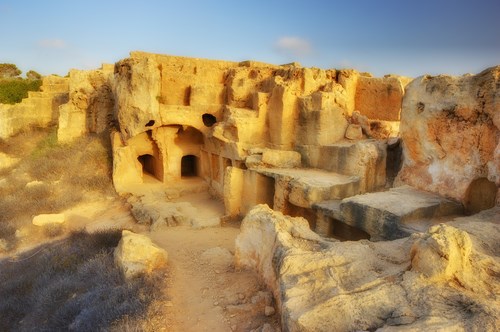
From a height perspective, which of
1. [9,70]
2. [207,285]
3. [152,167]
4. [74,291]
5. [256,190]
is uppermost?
[9,70]

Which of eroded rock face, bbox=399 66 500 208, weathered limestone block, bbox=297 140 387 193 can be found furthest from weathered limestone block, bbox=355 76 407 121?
eroded rock face, bbox=399 66 500 208

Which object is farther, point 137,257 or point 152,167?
point 152,167

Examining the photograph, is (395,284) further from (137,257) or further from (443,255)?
(137,257)

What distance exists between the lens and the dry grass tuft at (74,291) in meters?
4.62

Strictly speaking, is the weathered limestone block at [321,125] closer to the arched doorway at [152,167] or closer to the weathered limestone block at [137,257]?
the weathered limestone block at [137,257]

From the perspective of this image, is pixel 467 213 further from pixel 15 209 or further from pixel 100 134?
pixel 100 134

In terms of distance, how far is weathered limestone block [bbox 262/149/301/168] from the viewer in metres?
9.41

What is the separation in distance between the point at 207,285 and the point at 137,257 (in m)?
1.42

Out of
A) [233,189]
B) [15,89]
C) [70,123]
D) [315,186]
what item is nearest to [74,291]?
[233,189]

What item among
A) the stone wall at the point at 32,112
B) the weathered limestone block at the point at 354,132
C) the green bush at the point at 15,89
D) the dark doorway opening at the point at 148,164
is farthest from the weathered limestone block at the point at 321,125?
the green bush at the point at 15,89

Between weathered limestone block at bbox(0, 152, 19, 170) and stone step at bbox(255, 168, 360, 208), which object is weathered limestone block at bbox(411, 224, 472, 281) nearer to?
stone step at bbox(255, 168, 360, 208)

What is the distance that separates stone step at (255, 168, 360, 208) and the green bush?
53.8 feet

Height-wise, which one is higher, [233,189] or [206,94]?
[206,94]

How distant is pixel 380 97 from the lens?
1098 cm
